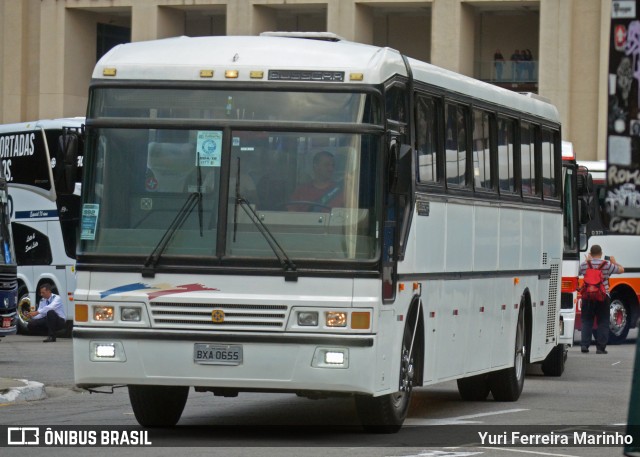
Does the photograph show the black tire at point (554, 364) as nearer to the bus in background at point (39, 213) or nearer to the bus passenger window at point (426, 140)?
the bus passenger window at point (426, 140)

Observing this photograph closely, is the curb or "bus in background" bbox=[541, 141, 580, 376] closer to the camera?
Result: the curb

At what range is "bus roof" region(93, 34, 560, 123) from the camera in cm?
1213

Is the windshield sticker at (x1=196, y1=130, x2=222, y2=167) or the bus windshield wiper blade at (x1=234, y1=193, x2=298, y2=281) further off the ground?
the windshield sticker at (x1=196, y1=130, x2=222, y2=167)

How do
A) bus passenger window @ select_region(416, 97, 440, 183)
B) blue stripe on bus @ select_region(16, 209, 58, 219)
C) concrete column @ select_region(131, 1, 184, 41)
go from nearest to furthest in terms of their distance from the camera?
1. bus passenger window @ select_region(416, 97, 440, 183)
2. blue stripe on bus @ select_region(16, 209, 58, 219)
3. concrete column @ select_region(131, 1, 184, 41)

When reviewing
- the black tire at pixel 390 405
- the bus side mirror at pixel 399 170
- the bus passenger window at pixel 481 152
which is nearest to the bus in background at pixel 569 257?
the bus passenger window at pixel 481 152

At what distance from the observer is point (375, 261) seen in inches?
464

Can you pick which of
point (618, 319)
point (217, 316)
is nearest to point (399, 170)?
point (217, 316)

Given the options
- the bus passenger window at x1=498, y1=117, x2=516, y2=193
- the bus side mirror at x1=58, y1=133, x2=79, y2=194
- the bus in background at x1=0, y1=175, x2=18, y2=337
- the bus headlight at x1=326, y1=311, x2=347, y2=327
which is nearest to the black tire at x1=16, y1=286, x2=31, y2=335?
the bus in background at x1=0, y1=175, x2=18, y2=337

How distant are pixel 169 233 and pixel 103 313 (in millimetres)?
813

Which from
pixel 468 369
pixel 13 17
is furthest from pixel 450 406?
pixel 13 17

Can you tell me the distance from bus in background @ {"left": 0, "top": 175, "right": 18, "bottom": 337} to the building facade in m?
25.5

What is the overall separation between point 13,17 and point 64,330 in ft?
87.8

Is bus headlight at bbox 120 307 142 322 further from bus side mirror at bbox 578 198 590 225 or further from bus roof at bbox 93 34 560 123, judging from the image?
bus side mirror at bbox 578 198 590 225

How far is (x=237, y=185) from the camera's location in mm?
11906
